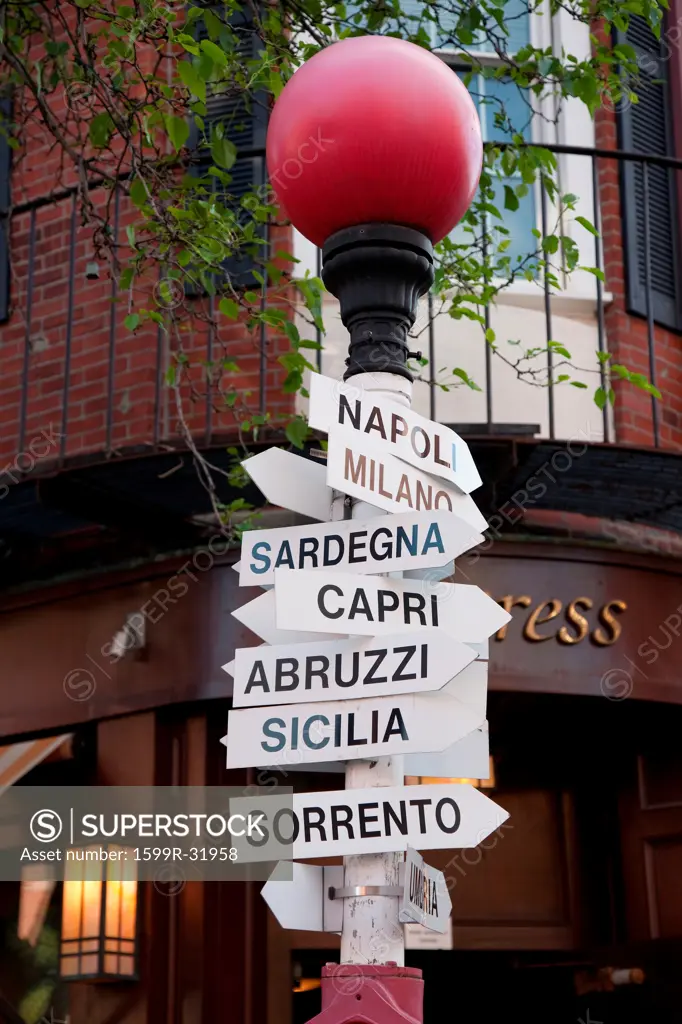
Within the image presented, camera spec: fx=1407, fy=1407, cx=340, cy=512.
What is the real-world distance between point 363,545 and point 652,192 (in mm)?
5230

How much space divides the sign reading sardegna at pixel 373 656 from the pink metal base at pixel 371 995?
129 mm

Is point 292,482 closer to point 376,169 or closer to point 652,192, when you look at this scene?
point 376,169

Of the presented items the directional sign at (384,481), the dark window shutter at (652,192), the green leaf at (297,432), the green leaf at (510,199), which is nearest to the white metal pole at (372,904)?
the directional sign at (384,481)

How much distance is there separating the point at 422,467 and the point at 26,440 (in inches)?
176

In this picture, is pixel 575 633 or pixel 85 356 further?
pixel 85 356

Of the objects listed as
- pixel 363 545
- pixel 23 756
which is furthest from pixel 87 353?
pixel 363 545

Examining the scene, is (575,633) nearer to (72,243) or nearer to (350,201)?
(72,243)

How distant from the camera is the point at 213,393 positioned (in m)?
6.84

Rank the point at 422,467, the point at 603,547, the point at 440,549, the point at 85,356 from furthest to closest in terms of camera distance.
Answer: the point at 85,356 → the point at 603,547 → the point at 422,467 → the point at 440,549

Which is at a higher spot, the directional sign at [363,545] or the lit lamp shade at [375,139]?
the lit lamp shade at [375,139]

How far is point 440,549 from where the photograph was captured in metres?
3.11

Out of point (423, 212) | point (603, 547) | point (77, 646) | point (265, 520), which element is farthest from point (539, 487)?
point (423, 212)

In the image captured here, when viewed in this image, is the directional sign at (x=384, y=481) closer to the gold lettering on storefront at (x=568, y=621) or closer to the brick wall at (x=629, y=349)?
the gold lettering on storefront at (x=568, y=621)

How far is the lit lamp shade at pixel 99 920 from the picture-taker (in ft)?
20.3
